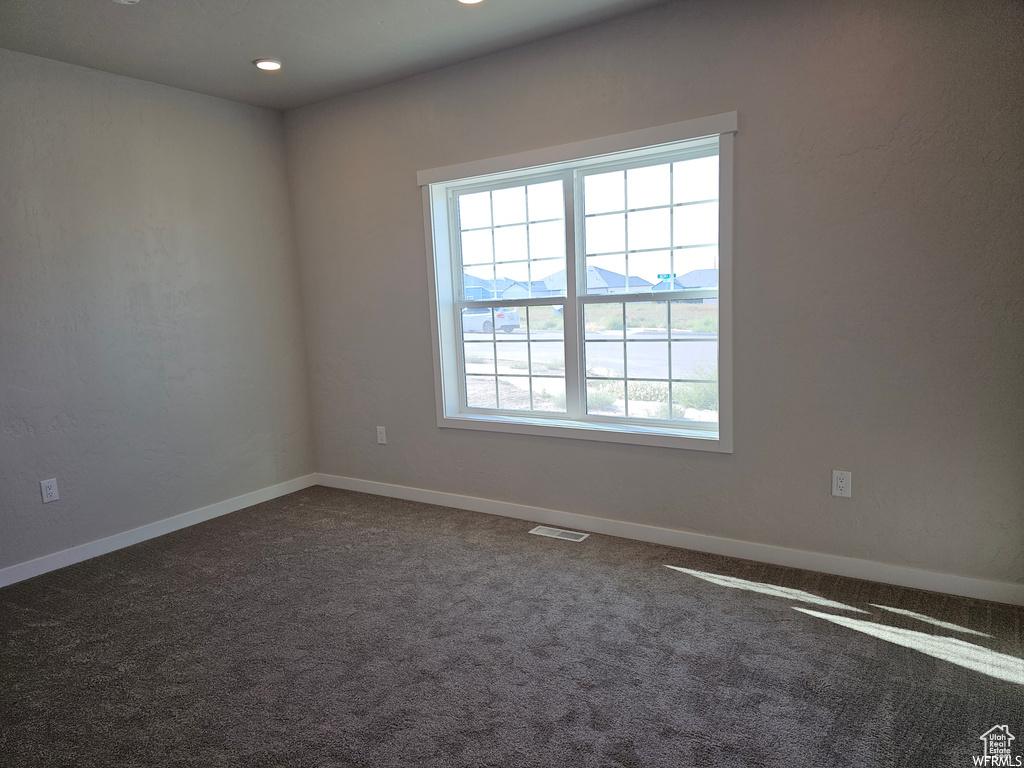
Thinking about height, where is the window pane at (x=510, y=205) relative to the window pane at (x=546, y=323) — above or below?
above

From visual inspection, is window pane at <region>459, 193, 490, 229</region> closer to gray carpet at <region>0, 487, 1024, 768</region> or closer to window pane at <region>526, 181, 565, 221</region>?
window pane at <region>526, 181, 565, 221</region>

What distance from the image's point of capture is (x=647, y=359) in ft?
11.3

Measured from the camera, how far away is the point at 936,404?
263 cm

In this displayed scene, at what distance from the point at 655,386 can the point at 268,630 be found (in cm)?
221

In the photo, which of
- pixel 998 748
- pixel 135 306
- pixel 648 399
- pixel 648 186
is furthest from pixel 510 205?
pixel 998 748

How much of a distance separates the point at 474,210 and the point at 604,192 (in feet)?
2.96

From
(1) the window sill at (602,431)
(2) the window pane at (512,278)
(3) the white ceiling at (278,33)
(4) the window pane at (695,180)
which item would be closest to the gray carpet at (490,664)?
(1) the window sill at (602,431)

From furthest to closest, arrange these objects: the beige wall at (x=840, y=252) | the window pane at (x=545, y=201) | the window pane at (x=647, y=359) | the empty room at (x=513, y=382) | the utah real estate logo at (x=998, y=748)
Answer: the window pane at (x=545, y=201), the window pane at (x=647, y=359), the beige wall at (x=840, y=252), the empty room at (x=513, y=382), the utah real estate logo at (x=998, y=748)

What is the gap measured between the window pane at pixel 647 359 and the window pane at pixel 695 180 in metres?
0.75

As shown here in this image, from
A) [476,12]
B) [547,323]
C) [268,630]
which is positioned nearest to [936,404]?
[547,323]

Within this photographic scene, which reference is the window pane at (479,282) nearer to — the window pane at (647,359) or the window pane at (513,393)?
the window pane at (513,393)

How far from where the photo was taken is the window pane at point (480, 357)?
4062 millimetres

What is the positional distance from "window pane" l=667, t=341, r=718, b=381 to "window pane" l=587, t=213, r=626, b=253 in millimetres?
635

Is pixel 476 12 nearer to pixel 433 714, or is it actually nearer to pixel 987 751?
pixel 433 714
